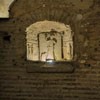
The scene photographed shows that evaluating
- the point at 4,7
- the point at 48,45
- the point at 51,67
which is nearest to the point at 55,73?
the point at 51,67

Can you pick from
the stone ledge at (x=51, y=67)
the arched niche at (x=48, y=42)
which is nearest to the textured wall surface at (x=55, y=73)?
the stone ledge at (x=51, y=67)

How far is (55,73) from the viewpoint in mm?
4652

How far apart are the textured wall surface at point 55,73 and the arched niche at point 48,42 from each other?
190 millimetres

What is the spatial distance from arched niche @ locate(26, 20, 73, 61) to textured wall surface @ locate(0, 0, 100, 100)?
0.62 feet

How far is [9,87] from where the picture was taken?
482 cm

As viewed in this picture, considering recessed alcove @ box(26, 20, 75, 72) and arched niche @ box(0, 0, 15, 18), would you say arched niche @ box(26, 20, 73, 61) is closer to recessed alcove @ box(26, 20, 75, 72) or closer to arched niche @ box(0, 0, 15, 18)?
recessed alcove @ box(26, 20, 75, 72)

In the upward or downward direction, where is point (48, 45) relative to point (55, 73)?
upward

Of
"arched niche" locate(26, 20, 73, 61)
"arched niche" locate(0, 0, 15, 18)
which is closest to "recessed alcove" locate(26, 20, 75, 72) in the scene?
"arched niche" locate(26, 20, 73, 61)

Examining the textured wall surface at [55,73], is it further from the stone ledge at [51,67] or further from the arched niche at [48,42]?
the arched niche at [48,42]

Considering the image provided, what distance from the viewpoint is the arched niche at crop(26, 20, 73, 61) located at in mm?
4805

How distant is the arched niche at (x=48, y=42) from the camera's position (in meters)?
4.80

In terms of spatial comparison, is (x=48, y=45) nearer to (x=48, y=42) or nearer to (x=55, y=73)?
(x=48, y=42)

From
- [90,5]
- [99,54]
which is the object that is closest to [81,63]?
[99,54]

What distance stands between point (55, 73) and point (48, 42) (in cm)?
59
